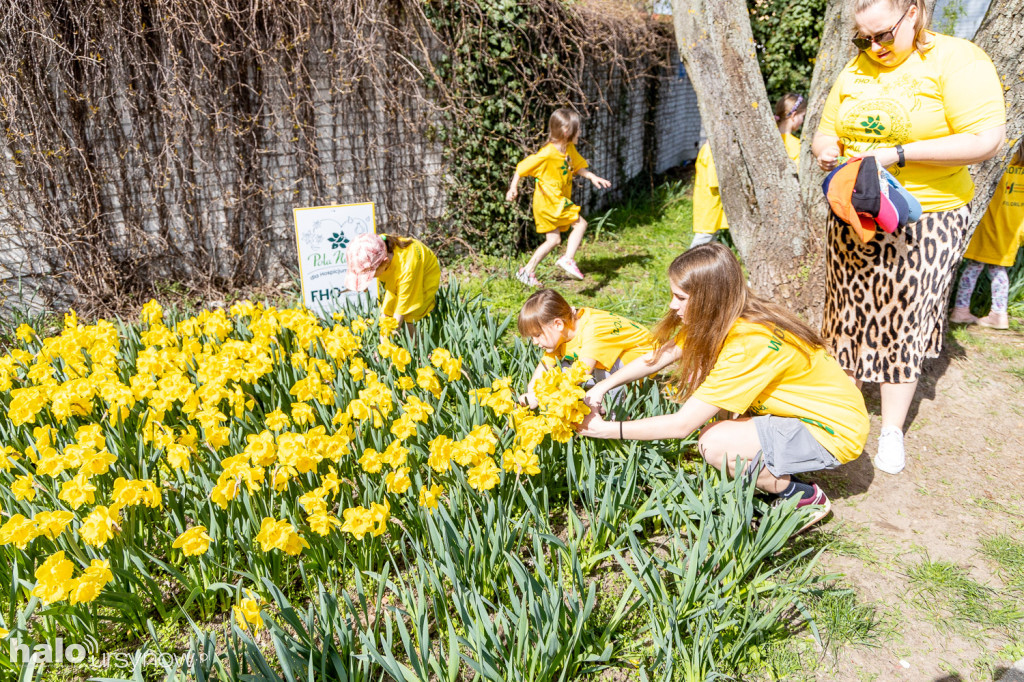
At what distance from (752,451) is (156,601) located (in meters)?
1.84

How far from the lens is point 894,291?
2.42 m

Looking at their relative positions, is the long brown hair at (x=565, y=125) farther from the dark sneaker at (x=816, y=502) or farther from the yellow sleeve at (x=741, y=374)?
the dark sneaker at (x=816, y=502)

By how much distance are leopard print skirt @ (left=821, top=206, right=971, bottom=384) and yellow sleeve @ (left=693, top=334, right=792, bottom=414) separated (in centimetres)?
79

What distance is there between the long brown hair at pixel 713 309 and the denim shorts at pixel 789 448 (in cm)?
25

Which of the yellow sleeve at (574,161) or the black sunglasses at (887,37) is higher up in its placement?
the black sunglasses at (887,37)

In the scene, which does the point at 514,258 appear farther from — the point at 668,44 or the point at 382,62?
the point at 668,44

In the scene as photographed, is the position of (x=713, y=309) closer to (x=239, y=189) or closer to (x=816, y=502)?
(x=816, y=502)

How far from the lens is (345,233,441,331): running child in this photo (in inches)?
121

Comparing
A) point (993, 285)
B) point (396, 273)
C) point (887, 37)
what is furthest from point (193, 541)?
point (993, 285)

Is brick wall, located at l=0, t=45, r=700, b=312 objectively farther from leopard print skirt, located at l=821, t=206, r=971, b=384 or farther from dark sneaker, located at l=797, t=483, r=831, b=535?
dark sneaker, located at l=797, t=483, r=831, b=535

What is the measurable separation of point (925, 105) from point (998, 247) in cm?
214

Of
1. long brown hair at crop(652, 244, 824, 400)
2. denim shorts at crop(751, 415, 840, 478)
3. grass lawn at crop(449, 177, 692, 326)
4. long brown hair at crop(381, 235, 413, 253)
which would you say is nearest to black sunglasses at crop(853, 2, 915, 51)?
long brown hair at crop(652, 244, 824, 400)

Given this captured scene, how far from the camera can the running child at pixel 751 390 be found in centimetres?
196

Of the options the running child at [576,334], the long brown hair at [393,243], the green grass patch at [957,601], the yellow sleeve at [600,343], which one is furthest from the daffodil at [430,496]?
the long brown hair at [393,243]
